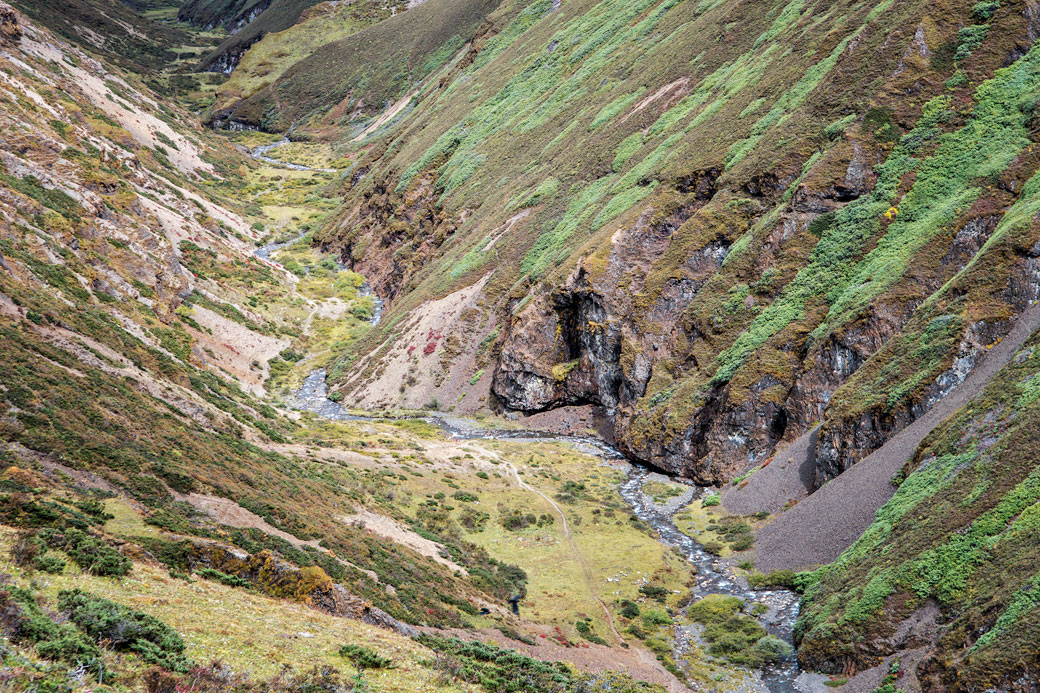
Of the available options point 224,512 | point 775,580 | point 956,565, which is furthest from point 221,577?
point 775,580

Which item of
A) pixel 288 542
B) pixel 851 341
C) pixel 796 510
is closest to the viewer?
pixel 288 542

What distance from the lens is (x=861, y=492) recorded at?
104 ft

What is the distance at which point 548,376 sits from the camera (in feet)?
190

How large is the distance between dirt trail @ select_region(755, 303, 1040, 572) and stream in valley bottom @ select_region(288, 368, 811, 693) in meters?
2.04

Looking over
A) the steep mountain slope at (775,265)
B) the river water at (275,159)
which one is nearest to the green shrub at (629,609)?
the steep mountain slope at (775,265)

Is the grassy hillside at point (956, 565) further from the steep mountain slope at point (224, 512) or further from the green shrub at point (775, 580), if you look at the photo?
the steep mountain slope at point (224, 512)

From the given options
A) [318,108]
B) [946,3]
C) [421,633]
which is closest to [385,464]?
[421,633]

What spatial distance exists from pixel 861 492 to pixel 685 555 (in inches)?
365

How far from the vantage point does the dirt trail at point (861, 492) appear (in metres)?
30.8

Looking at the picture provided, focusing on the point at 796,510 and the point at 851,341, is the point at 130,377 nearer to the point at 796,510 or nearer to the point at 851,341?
the point at 796,510

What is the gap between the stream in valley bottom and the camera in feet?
84.9

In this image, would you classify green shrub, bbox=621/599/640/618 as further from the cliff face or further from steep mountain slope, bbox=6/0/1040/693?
the cliff face

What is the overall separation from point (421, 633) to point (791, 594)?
54.1ft

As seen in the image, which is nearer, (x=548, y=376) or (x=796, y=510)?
(x=796, y=510)
